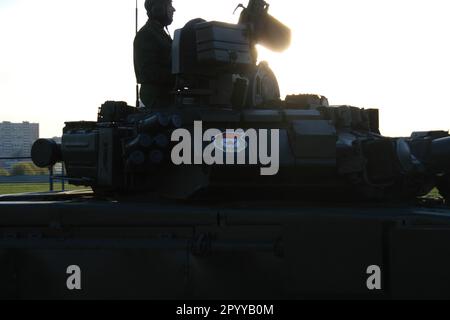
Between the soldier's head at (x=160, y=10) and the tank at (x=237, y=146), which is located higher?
the soldier's head at (x=160, y=10)

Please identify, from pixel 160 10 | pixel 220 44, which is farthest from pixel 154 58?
pixel 220 44

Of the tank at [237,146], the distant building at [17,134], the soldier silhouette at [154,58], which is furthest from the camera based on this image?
the distant building at [17,134]

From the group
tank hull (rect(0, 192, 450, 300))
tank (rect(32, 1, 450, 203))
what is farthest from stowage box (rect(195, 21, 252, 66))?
tank hull (rect(0, 192, 450, 300))

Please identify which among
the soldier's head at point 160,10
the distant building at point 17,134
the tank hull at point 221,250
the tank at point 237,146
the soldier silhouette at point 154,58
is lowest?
the tank hull at point 221,250

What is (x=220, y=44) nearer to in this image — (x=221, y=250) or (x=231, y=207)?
(x=231, y=207)

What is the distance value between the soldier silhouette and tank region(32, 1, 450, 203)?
31 cm

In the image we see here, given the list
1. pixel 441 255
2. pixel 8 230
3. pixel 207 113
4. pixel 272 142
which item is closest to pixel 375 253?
pixel 441 255

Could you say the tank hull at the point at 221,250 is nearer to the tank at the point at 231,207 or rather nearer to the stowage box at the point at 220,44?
the tank at the point at 231,207

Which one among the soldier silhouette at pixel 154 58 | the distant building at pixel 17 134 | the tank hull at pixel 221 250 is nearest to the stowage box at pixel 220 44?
the soldier silhouette at pixel 154 58

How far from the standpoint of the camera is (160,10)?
7.62 metres

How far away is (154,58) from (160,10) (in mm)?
730

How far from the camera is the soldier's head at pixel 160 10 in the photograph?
7.62m

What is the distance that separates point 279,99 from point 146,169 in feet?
6.95

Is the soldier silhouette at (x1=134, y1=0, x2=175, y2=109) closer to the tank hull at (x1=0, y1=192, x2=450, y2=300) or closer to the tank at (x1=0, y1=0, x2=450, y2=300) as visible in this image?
the tank at (x1=0, y1=0, x2=450, y2=300)
